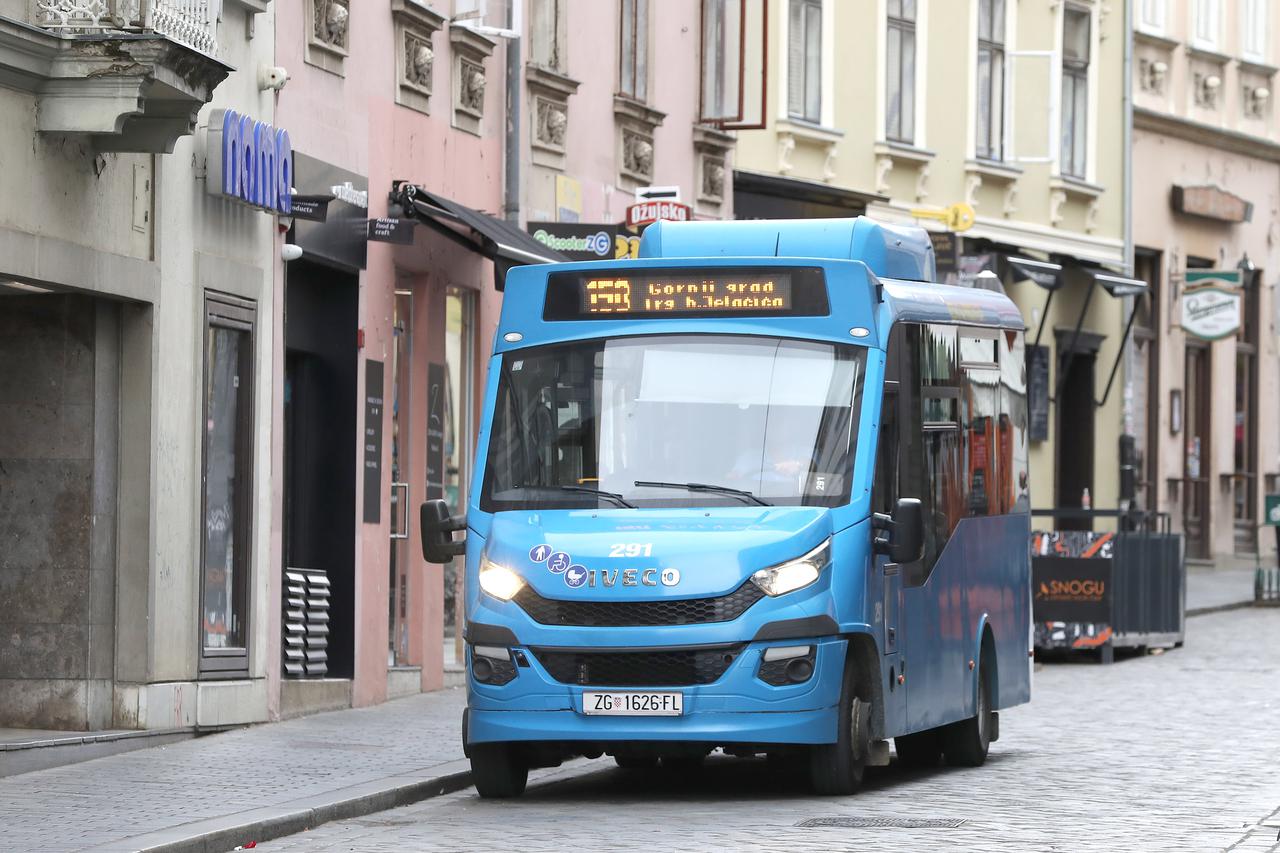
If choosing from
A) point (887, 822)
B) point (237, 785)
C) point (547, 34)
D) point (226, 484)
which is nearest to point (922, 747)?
point (887, 822)

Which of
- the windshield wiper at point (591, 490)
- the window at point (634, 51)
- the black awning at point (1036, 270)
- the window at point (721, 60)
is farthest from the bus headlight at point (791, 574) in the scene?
the black awning at point (1036, 270)

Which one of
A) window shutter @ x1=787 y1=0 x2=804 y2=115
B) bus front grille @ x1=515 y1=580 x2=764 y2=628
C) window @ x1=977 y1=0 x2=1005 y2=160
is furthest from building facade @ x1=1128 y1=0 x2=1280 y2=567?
bus front grille @ x1=515 y1=580 x2=764 y2=628

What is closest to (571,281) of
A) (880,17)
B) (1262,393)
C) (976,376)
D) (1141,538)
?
(976,376)

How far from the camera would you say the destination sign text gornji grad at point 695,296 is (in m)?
14.1

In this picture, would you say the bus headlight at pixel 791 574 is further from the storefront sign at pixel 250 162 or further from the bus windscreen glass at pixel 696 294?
the storefront sign at pixel 250 162

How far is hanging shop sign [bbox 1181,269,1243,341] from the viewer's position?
1508 inches

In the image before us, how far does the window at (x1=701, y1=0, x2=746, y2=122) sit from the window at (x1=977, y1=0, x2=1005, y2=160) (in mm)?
7758

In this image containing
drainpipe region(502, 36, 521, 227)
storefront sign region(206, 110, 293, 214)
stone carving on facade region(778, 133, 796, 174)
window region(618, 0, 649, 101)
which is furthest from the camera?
stone carving on facade region(778, 133, 796, 174)

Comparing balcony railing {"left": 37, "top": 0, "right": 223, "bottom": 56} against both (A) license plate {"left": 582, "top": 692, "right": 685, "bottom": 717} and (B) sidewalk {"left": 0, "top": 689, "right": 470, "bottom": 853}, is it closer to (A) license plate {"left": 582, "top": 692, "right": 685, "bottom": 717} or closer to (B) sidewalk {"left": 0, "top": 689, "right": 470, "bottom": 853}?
(B) sidewalk {"left": 0, "top": 689, "right": 470, "bottom": 853}

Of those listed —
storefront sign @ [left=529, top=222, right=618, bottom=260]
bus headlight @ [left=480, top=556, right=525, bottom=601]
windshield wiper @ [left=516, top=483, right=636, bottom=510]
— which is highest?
storefront sign @ [left=529, top=222, right=618, bottom=260]

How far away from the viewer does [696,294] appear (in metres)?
14.2

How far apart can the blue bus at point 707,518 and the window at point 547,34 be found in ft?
28.8

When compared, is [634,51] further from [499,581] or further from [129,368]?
[499,581]

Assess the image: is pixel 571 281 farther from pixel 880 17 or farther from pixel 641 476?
pixel 880 17
